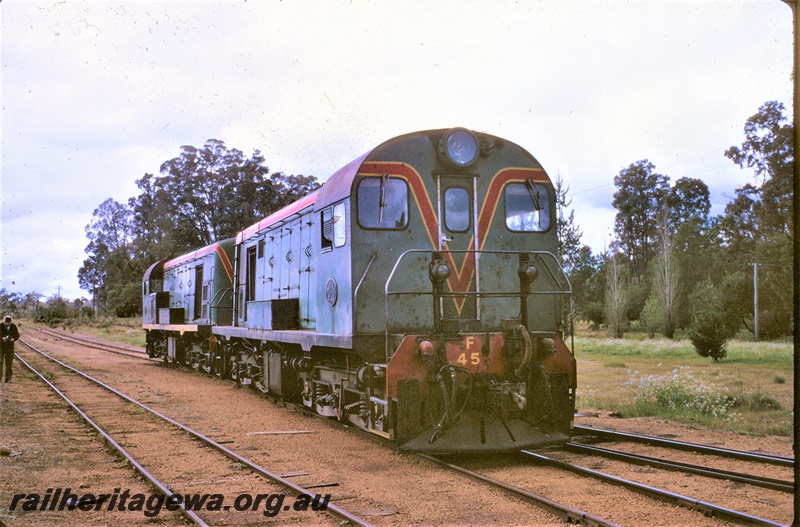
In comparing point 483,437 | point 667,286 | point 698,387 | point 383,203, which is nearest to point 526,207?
point 383,203

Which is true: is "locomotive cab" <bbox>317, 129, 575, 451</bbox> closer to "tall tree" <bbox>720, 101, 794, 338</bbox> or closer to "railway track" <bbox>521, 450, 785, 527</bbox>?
"railway track" <bbox>521, 450, 785, 527</bbox>

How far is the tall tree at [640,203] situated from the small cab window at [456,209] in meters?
53.7

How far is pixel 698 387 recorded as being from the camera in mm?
13523

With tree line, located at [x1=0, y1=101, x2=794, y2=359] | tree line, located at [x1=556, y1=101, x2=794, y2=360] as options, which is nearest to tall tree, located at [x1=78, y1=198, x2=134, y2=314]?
tree line, located at [x1=0, y1=101, x2=794, y2=359]

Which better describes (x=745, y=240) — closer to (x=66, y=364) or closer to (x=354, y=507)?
(x=66, y=364)

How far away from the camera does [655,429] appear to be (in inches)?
398

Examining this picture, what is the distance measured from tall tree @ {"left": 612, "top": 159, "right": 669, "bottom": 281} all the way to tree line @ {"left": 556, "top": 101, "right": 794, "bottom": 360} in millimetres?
1087

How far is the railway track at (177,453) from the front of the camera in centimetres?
Result: 588

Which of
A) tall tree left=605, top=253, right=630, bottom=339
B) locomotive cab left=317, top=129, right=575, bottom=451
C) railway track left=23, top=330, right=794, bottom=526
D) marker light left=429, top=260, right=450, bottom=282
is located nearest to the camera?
railway track left=23, top=330, right=794, bottom=526

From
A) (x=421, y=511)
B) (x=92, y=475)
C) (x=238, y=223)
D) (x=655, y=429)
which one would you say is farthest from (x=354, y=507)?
(x=238, y=223)

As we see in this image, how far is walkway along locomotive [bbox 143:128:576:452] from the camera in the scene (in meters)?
7.32

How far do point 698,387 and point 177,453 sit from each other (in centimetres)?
1025

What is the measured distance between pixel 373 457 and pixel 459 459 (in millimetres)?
1049

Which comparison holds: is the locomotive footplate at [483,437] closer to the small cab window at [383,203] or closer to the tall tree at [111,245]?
the small cab window at [383,203]
